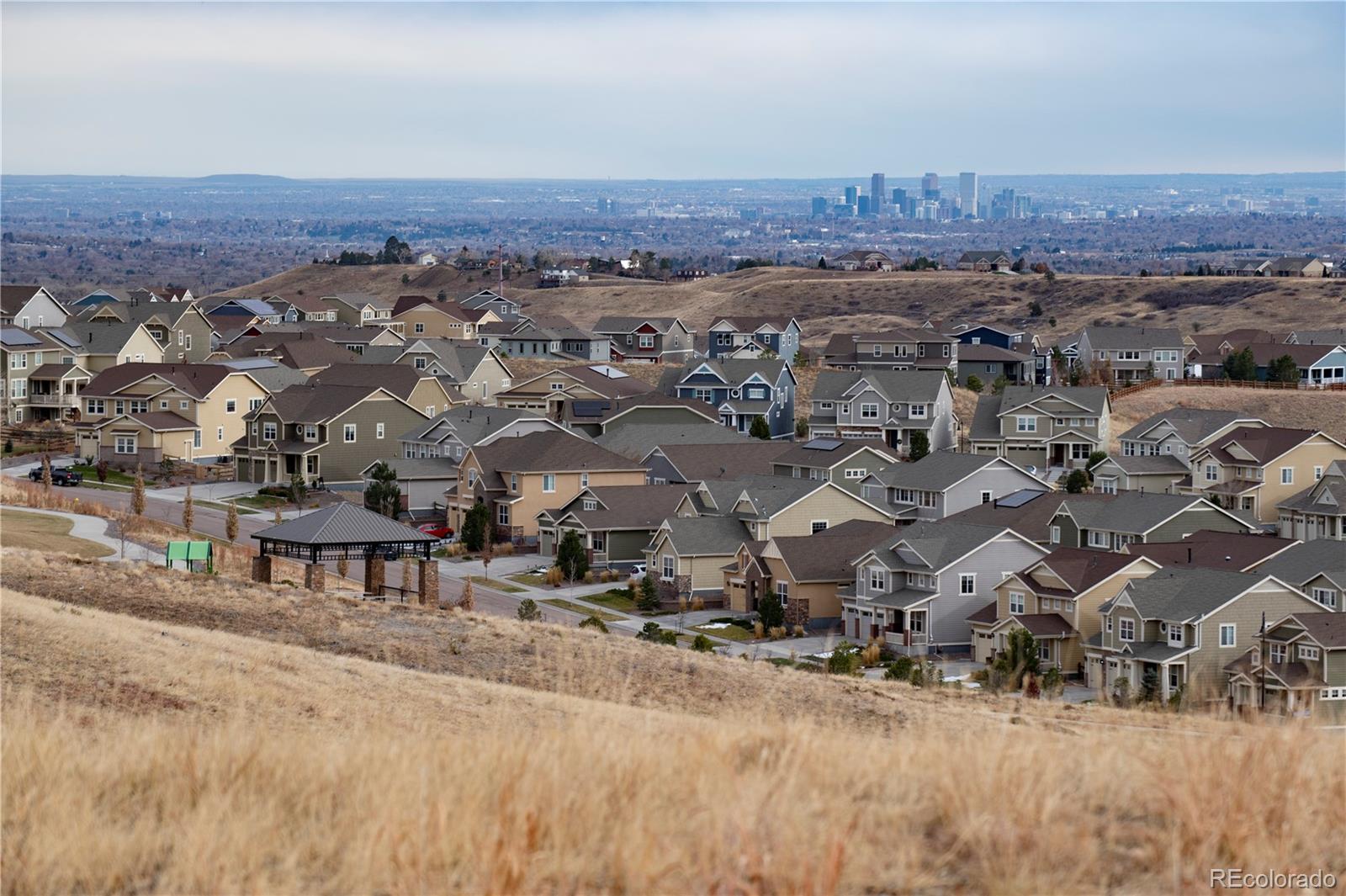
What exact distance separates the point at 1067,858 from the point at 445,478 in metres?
56.1

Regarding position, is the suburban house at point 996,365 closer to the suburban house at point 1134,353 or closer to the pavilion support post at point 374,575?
the suburban house at point 1134,353

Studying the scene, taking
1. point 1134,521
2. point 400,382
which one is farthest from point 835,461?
point 400,382

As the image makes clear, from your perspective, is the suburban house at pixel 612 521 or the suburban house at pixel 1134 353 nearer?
the suburban house at pixel 612 521

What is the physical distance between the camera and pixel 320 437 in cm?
6862

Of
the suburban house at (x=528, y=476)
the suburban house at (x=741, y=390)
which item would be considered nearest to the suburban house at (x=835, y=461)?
the suburban house at (x=528, y=476)

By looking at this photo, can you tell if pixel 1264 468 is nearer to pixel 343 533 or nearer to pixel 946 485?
pixel 946 485

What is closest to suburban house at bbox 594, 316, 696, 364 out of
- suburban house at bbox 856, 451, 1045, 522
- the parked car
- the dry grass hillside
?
the dry grass hillside

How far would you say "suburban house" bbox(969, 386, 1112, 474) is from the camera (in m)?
74.6

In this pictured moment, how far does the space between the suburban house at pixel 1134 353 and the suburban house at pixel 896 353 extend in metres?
9.11

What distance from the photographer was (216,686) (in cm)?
1928

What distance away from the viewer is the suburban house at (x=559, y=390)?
81.1 meters

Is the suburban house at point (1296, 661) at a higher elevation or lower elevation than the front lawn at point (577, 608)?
higher

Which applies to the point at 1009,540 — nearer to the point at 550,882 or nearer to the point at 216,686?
the point at 216,686

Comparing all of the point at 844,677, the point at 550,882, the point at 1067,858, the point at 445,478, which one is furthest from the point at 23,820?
the point at 445,478
